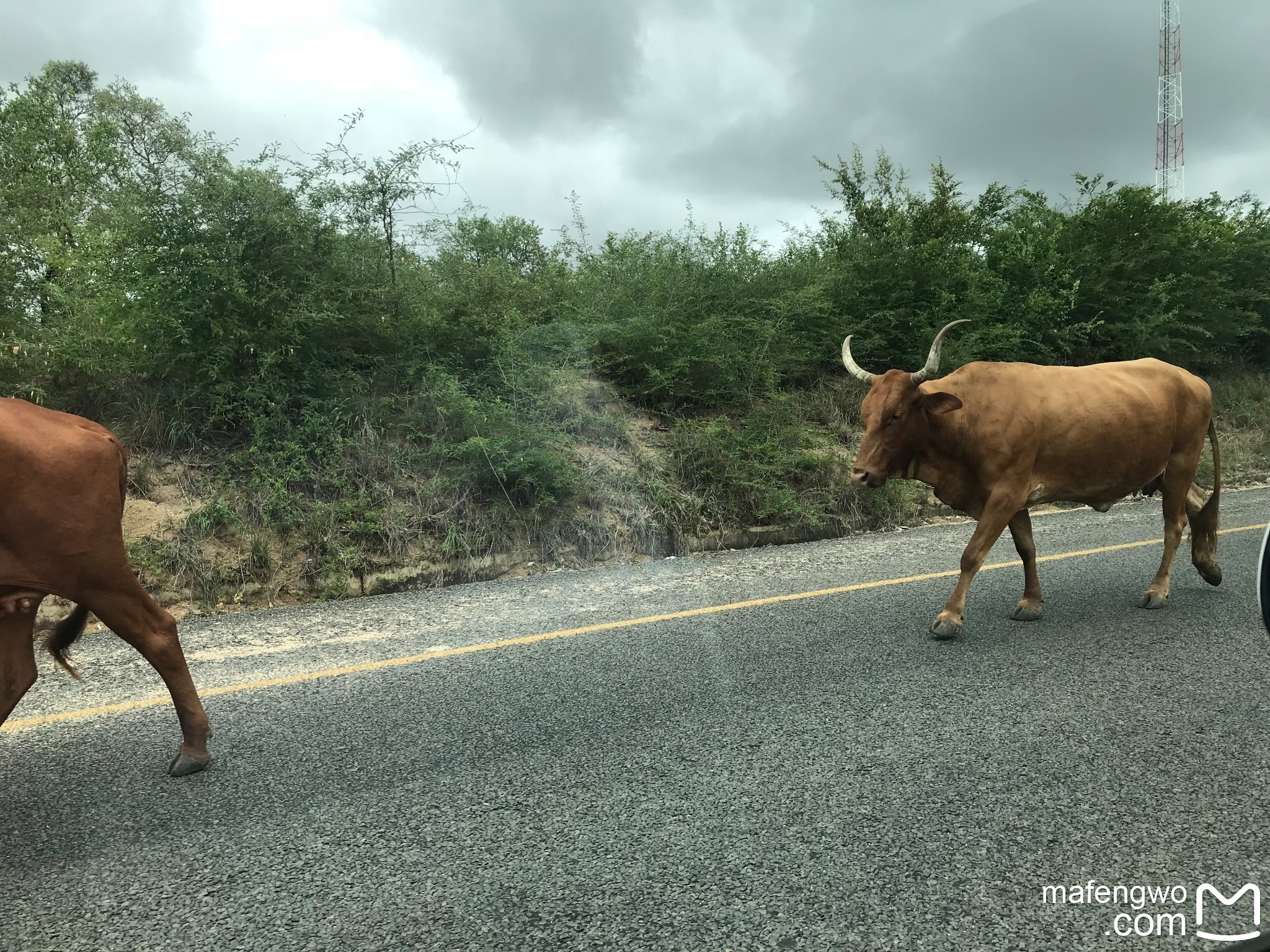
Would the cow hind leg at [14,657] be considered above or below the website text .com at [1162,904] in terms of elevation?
above

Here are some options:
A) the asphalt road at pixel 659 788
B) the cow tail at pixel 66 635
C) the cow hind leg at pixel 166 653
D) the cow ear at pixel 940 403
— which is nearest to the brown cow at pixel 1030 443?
the cow ear at pixel 940 403

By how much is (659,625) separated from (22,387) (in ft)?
22.0

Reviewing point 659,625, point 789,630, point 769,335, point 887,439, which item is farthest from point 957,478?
point 769,335

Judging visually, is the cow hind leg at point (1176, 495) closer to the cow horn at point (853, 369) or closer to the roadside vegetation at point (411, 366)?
the cow horn at point (853, 369)

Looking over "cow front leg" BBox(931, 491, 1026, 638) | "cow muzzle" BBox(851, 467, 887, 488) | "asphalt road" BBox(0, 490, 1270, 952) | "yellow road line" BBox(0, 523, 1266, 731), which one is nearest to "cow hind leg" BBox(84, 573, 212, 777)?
"asphalt road" BBox(0, 490, 1270, 952)

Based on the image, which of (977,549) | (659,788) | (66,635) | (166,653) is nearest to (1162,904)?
(659,788)

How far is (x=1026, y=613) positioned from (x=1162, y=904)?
324cm

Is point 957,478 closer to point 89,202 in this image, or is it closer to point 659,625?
point 659,625

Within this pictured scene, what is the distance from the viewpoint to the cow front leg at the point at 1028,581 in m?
5.45

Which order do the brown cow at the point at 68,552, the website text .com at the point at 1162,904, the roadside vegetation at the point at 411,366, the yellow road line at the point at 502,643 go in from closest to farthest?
the website text .com at the point at 1162,904 → the brown cow at the point at 68,552 → the yellow road line at the point at 502,643 → the roadside vegetation at the point at 411,366

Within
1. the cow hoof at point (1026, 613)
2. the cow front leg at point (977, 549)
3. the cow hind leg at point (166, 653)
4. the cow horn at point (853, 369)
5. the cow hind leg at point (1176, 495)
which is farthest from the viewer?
the cow hind leg at point (1176, 495)

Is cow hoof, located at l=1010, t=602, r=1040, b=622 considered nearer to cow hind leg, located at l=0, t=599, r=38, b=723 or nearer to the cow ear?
the cow ear

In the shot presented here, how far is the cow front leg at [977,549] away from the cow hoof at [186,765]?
398 centimetres

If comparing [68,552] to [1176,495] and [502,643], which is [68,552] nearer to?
[502,643]
